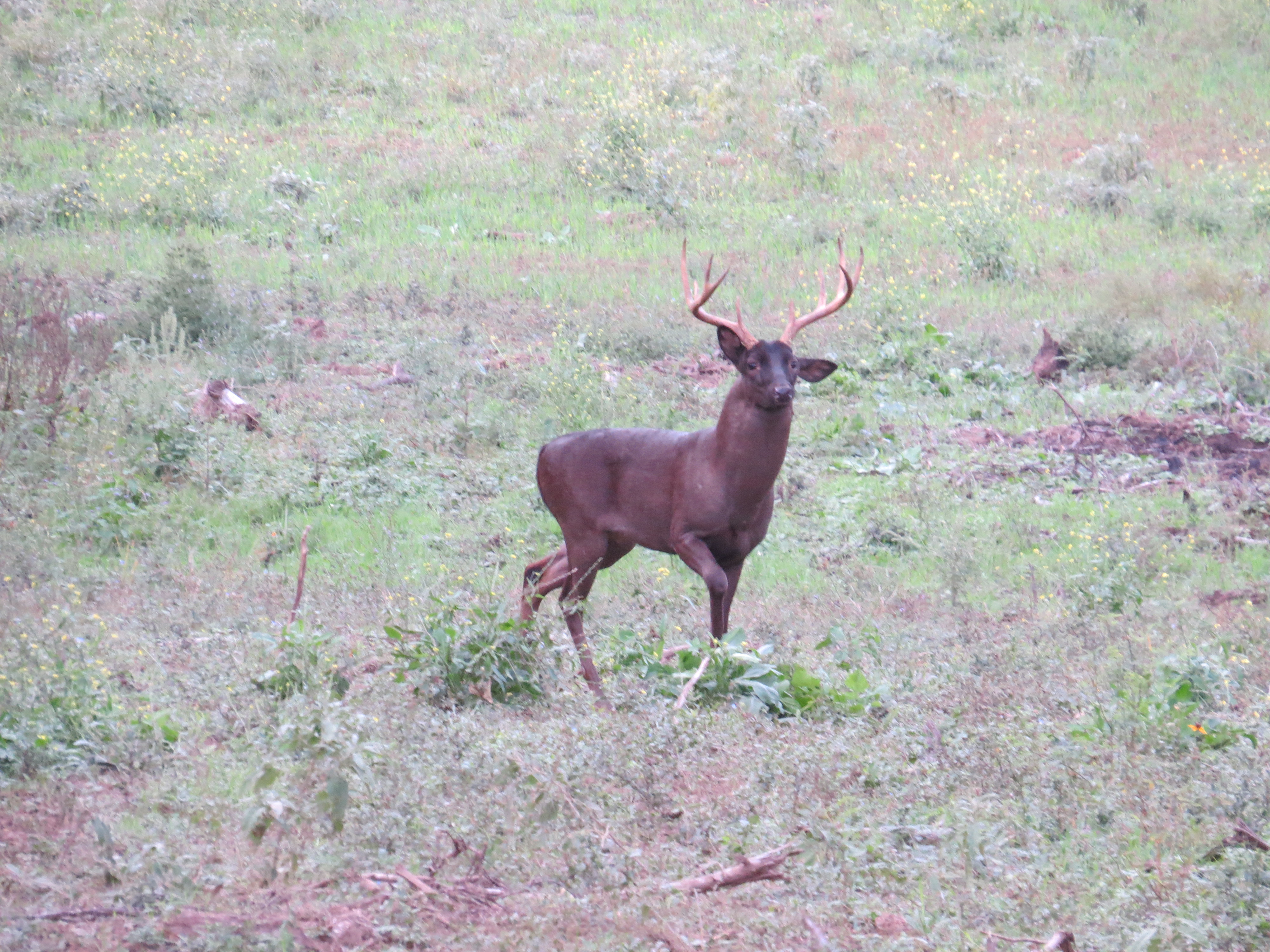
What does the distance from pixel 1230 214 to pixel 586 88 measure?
11586 millimetres

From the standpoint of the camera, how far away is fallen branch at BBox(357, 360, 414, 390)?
13375 mm

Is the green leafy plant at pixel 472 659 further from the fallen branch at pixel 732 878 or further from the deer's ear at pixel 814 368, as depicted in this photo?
the deer's ear at pixel 814 368

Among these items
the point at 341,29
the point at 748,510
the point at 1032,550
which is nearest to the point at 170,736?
the point at 748,510

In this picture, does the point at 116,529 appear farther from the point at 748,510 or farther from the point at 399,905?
the point at 399,905

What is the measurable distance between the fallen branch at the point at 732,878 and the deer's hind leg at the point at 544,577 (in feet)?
11.6

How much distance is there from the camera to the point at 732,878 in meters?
4.48

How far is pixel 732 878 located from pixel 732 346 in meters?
4.24

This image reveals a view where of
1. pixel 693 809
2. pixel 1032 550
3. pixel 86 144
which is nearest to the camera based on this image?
pixel 693 809

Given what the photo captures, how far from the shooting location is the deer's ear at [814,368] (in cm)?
816

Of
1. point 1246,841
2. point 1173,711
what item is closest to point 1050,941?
point 1246,841

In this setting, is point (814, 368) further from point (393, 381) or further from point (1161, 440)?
point (393, 381)

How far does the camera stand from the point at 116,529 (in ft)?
30.8

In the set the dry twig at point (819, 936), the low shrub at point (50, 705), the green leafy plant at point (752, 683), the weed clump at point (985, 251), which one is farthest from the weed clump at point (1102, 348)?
the dry twig at point (819, 936)

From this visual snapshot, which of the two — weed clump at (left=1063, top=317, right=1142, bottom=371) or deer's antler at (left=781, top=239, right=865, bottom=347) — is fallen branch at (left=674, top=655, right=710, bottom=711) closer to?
deer's antler at (left=781, top=239, right=865, bottom=347)
